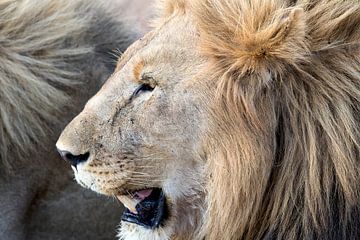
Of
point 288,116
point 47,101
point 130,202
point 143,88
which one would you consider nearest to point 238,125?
point 288,116

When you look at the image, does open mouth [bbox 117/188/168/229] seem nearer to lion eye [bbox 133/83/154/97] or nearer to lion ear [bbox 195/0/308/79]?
lion eye [bbox 133/83/154/97]

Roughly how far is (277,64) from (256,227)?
1.15ft

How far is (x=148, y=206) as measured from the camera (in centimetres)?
186

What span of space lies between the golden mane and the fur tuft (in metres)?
0.82

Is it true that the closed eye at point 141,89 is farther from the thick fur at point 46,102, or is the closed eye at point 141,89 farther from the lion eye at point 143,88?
the thick fur at point 46,102

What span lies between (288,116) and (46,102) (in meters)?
0.95

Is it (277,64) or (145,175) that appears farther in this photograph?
(145,175)

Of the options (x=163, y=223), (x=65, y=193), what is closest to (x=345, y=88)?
(x=163, y=223)

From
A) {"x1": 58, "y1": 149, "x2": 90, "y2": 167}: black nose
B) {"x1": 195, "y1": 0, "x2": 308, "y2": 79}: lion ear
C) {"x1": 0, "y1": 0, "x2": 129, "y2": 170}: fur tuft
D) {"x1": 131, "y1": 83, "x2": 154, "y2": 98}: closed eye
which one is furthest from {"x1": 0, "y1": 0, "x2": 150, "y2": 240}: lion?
{"x1": 195, "y1": 0, "x2": 308, "y2": 79}: lion ear

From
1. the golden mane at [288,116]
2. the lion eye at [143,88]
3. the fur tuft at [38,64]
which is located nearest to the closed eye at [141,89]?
the lion eye at [143,88]

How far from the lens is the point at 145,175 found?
178 centimetres

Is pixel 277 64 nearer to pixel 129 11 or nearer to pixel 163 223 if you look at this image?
pixel 163 223

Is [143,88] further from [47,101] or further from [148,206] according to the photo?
[47,101]

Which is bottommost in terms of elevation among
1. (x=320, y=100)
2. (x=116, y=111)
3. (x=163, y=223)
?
(x=163, y=223)
